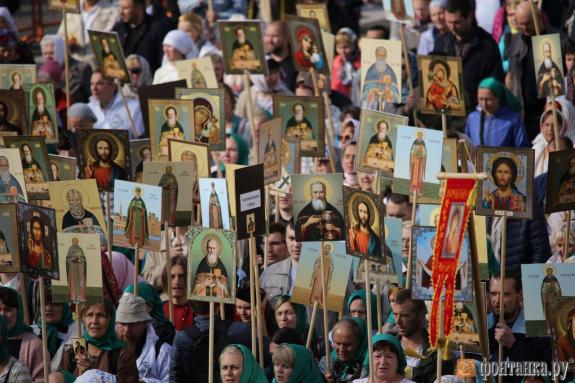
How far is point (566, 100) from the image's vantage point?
14.8 m

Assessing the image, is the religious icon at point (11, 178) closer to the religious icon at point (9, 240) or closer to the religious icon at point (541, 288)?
the religious icon at point (9, 240)

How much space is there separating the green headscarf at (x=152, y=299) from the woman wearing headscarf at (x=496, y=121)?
378cm

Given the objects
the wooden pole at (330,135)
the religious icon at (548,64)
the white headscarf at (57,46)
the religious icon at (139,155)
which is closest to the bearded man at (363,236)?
the wooden pole at (330,135)

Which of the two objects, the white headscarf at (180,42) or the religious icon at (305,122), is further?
the white headscarf at (180,42)

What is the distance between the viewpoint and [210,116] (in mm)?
14109

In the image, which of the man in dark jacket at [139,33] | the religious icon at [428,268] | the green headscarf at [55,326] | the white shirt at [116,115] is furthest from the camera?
the man in dark jacket at [139,33]

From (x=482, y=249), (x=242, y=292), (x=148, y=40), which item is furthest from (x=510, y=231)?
(x=148, y=40)

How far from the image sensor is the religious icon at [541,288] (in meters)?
10.7

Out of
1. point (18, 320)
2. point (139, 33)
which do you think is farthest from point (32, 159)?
point (139, 33)

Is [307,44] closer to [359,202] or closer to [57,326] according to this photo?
[57,326]

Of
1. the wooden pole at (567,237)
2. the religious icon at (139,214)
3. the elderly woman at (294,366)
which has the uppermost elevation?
the religious icon at (139,214)

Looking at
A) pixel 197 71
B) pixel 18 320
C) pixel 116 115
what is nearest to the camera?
pixel 18 320

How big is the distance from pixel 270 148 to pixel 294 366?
2.80 metres

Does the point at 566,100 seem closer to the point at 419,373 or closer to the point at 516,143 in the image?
the point at 516,143
